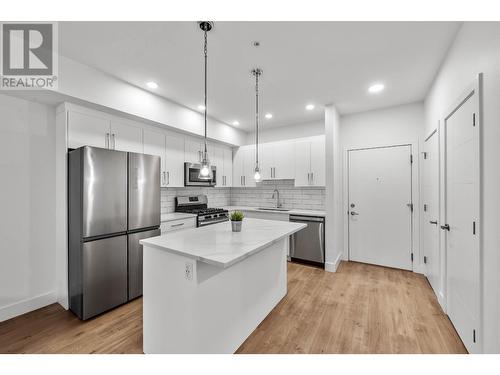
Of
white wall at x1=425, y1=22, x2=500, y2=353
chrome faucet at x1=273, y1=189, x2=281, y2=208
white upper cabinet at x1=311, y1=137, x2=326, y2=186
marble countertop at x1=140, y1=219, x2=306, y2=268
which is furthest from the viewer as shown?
chrome faucet at x1=273, y1=189, x2=281, y2=208

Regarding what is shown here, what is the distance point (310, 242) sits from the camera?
3.80 meters

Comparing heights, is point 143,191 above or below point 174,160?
below

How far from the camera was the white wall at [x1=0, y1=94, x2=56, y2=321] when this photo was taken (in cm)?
231

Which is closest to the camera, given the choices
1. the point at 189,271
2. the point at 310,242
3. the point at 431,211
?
the point at 189,271

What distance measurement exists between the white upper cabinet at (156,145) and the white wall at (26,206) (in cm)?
105

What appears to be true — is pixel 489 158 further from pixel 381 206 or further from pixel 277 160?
pixel 277 160

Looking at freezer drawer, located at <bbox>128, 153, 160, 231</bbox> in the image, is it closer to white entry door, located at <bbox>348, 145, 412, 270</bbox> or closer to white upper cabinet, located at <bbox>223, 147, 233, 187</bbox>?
white upper cabinet, located at <bbox>223, 147, 233, 187</bbox>

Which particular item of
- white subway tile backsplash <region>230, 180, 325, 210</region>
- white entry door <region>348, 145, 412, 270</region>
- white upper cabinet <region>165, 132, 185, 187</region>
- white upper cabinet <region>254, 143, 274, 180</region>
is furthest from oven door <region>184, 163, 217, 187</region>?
white entry door <region>348, 145, 412, 270</region>

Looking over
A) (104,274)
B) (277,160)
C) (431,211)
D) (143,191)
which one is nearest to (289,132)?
(277,160)

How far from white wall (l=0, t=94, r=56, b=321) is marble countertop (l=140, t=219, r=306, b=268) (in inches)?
69.9

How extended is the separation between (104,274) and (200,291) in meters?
1.59

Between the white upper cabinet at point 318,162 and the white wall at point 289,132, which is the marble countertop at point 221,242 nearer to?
the white upper cabinet at point 318,162

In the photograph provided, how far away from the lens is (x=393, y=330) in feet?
6.88

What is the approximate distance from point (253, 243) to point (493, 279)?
1.52m
